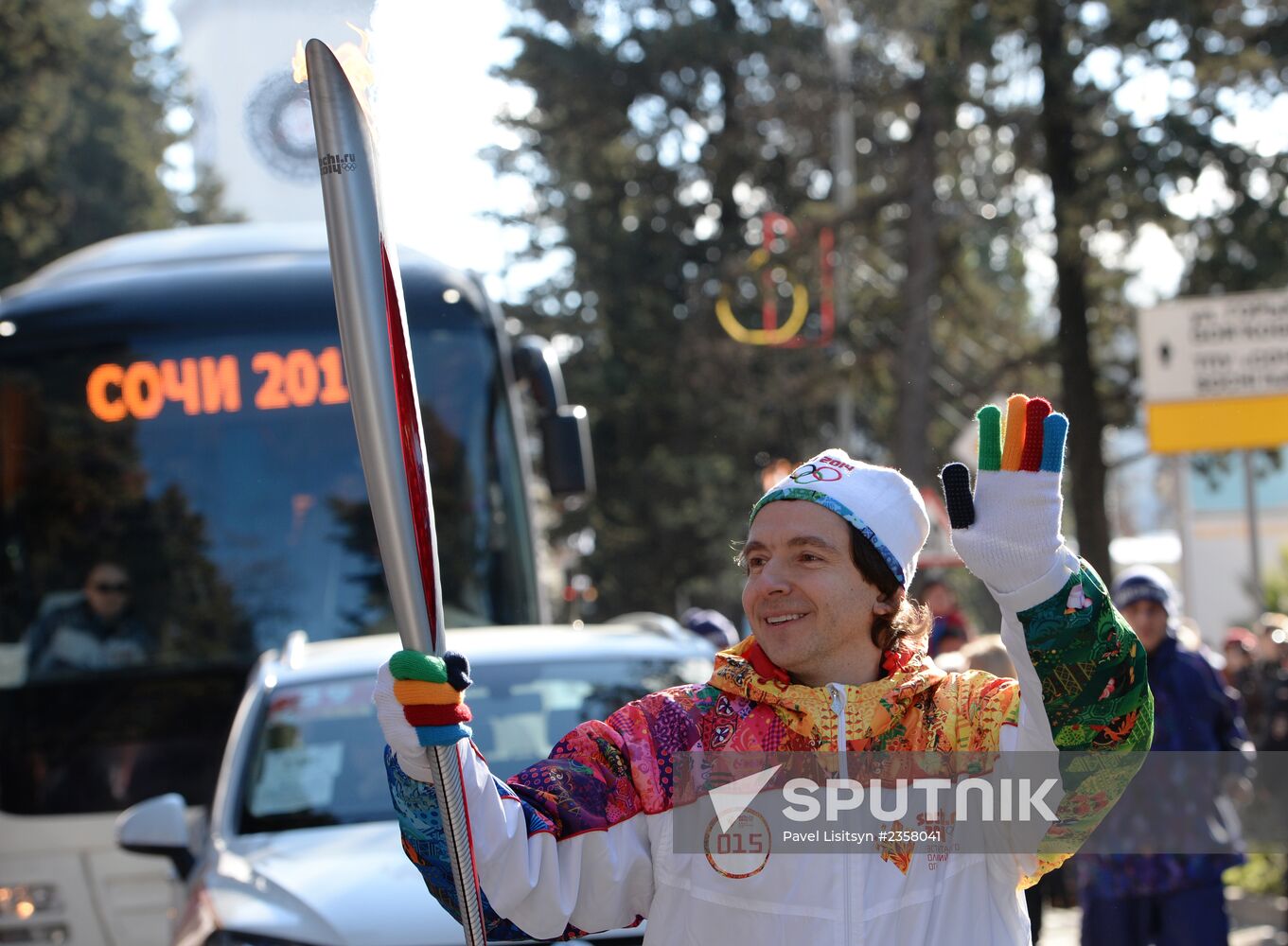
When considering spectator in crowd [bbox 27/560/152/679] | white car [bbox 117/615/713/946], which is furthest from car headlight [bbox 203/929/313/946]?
spectator in crowd [bbox 27/560/152/679]

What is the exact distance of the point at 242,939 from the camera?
4.10m

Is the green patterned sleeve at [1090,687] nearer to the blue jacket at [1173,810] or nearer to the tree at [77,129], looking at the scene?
the blue jacket at [1173,810]

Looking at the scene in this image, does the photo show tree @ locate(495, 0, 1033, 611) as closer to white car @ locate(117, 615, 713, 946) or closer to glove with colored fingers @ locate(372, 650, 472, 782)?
white car @ locate(117, 615, 713, 946)

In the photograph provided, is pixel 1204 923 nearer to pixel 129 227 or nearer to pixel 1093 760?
pixel 1093 760

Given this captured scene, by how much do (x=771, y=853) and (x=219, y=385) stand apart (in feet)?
18.2

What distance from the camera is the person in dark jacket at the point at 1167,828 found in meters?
5.88

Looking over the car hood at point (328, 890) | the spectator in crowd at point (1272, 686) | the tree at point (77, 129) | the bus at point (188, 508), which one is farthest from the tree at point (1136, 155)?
the tree at point (77, 129)

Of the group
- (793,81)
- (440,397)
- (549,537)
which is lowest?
(549,537)

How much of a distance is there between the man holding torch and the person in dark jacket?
11.3 ft

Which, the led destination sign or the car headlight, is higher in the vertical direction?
the led destination sign

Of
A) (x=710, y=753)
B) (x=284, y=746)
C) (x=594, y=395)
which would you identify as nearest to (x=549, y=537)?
(x=594, y=395)

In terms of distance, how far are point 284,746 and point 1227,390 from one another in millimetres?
6740

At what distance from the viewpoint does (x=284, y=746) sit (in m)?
5.14

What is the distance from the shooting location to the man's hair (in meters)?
2.65
